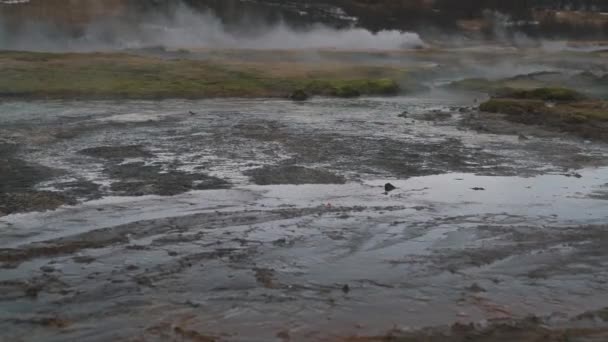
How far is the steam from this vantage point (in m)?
56.6

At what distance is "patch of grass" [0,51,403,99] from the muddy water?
10569 mm

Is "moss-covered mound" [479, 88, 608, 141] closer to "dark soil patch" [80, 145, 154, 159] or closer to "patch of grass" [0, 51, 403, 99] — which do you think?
"patch of grass" [0, 51, 403, 99]

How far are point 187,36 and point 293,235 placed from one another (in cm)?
5517

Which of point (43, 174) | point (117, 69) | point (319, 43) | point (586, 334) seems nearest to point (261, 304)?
point (586, 334)

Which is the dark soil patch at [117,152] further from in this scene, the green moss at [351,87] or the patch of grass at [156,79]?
the green moss at [351,87]

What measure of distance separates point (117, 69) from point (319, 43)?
31.8 meters

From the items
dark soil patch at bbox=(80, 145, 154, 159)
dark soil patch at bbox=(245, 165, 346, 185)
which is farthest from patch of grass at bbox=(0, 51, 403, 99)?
dark soil patch at bbox=(245, 165, 346, 185)

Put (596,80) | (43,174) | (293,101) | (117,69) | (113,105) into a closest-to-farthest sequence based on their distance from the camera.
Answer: (43,174) < (113,105) < (293,101) < (117,69) < (596,80)

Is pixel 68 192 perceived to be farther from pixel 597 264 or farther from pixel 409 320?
pixel 597 264

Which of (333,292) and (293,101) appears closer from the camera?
(333,292)

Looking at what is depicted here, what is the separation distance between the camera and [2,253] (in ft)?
30.4

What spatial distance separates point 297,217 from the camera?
11.6 m

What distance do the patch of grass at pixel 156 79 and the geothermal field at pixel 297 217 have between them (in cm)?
35

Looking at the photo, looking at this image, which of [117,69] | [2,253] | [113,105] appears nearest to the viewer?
[2,253]
